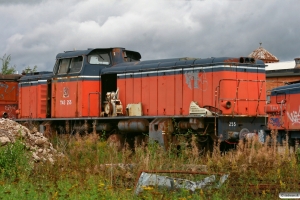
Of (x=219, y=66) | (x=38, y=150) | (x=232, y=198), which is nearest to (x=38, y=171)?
(x=38, y=150)

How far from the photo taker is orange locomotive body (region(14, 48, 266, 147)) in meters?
14.5

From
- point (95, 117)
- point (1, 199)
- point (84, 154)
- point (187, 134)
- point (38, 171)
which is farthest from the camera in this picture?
point (95, 117)

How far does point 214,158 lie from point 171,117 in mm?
4096

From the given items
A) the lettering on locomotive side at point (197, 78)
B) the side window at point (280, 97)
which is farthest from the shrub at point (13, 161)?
the side window at point (280, 97)

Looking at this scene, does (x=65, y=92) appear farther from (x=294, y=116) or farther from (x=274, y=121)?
(x=294, y=116)

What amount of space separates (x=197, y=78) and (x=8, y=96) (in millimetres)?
11768

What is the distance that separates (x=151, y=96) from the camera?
16.3 metres

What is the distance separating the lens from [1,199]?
748cm

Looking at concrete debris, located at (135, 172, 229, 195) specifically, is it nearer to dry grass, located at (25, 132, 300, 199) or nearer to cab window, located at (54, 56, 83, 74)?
dry grass, located at (25, 132, 300, 199)

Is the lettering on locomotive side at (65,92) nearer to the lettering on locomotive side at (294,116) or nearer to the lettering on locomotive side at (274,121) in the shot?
the lettering on locomotive side at (274,121)

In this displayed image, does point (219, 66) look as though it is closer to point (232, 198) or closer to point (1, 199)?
point (232, 198)

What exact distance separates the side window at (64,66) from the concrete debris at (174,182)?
1026cm

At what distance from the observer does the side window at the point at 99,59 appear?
58.0 ft

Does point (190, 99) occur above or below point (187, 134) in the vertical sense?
above
